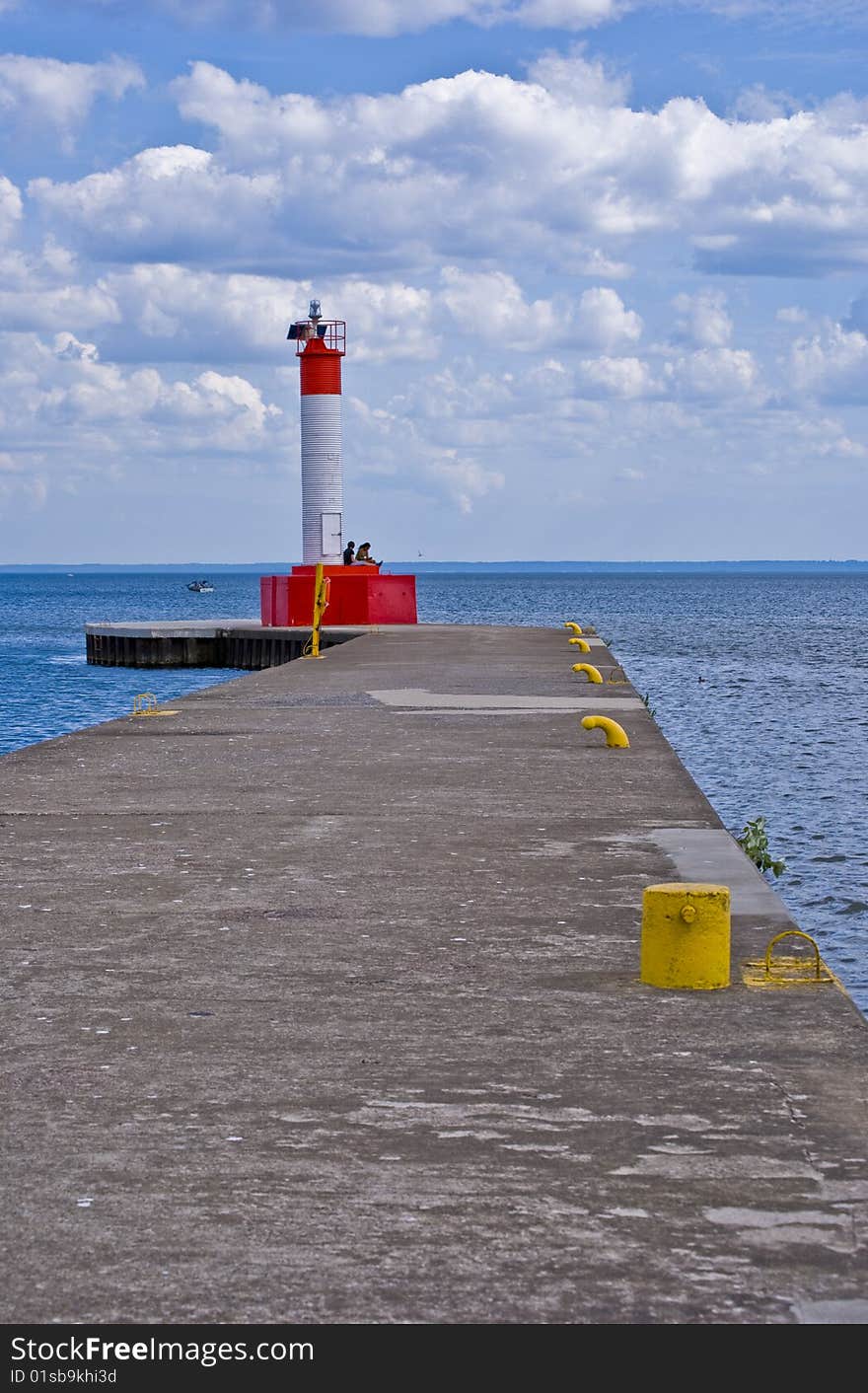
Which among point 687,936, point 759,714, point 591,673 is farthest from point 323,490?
point 687,936

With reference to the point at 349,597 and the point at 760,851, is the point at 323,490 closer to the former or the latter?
the point at 349,597

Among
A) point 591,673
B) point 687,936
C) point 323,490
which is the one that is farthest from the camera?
point 323,490

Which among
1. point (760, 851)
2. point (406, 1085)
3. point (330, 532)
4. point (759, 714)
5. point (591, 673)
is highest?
point (330, 532)

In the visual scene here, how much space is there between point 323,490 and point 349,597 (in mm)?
2971

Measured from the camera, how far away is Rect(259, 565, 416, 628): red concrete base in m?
45.1

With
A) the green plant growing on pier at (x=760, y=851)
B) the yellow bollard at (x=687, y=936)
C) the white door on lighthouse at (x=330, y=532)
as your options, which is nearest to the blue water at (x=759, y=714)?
the green plant growing on pier at (x=760, y=851)

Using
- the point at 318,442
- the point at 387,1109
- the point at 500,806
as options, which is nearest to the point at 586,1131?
the point at 387,1109

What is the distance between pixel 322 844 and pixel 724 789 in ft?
49.7

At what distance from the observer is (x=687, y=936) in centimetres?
681

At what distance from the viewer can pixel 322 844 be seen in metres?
10.4

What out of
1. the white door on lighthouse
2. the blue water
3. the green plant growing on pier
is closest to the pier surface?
the blue water
